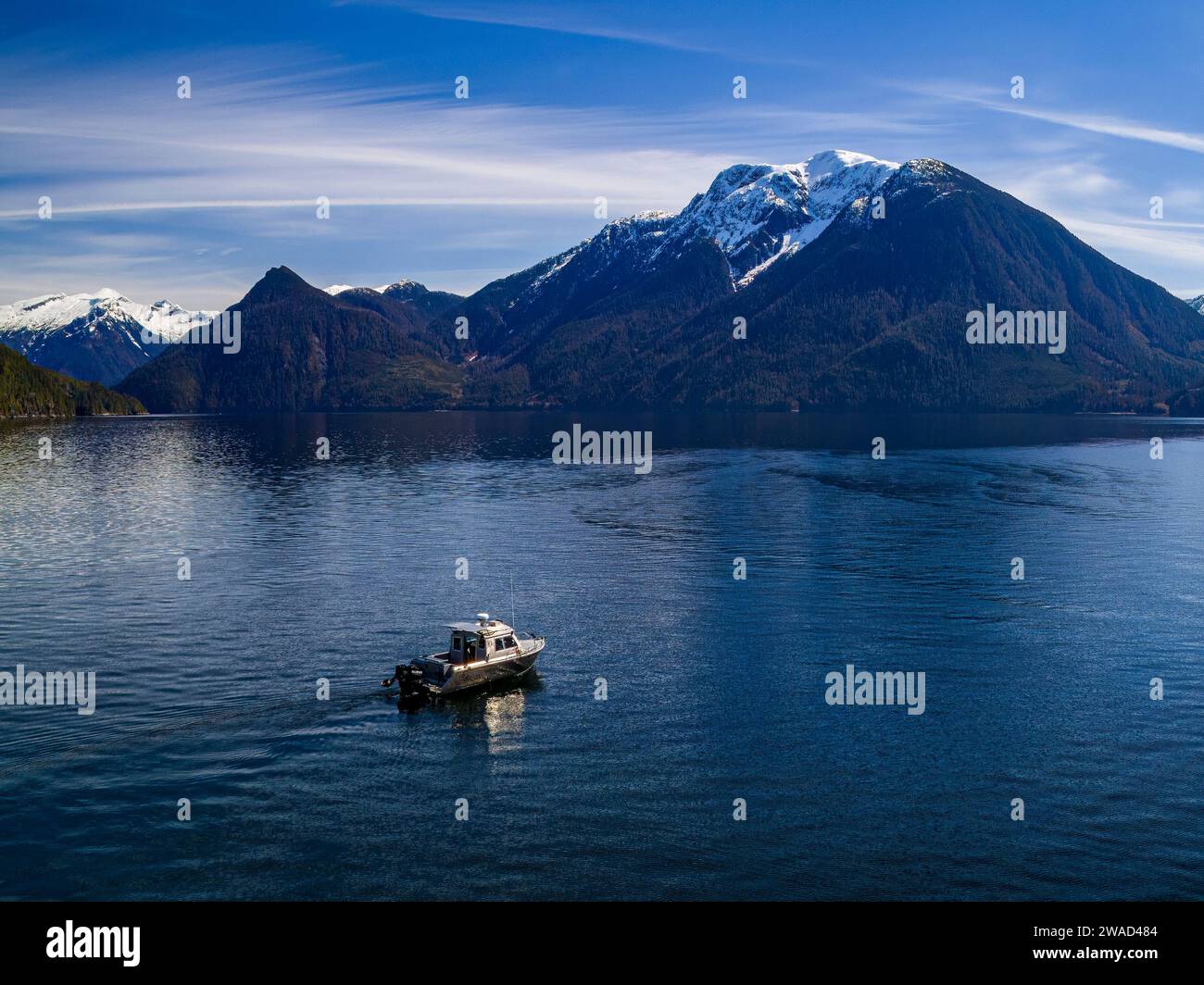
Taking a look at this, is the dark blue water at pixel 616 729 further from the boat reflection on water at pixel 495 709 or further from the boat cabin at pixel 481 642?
the boat cabin at pixel 481 642

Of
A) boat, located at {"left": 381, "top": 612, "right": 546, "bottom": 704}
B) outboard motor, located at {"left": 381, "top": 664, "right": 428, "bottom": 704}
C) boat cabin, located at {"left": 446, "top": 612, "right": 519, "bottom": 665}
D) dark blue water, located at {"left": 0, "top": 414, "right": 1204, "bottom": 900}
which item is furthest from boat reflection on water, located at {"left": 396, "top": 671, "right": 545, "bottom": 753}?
boat cabin, located at {"left": 446, "top": 612, "right": 519, "bottom": 665}

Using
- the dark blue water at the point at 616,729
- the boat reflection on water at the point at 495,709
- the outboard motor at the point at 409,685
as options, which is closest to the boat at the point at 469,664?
the outboard motor at the point at 409,685

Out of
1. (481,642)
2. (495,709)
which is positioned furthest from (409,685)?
(481,642)

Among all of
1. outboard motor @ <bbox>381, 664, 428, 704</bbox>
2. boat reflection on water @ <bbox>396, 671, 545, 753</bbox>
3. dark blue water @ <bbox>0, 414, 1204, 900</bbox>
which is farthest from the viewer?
outboard motor @ <bbox>381, 664, 428, 704</bbox>

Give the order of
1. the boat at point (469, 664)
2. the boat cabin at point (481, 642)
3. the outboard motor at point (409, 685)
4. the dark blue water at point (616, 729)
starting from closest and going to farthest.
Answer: the dark blue water at point (616, 729) < the outboard motor at point (409, 685) < the boat at point (469, 664) < the boat cabin at point (481, 642)

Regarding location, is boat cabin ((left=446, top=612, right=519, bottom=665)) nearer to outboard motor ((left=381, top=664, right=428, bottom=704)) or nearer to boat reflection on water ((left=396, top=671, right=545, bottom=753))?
boat reflection on water ((left=396, top=671, right=545, bottom=753))
